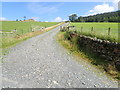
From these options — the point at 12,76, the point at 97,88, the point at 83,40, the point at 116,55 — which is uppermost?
the point at 83,40

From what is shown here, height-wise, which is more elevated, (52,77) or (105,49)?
(105,49)

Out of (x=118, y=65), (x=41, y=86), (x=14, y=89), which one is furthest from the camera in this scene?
(x=118, y=65)

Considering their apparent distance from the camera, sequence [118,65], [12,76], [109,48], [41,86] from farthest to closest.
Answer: [109,48], [118,65], [12,76], [41,86]

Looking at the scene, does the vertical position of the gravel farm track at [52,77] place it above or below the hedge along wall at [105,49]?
below

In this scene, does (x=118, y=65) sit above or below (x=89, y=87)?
above

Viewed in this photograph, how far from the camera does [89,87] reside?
3.63 m

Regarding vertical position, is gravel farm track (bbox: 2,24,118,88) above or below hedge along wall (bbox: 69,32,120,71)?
below

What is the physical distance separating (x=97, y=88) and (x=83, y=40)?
5.25 meters

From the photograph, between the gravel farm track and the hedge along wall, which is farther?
the hedge along wall

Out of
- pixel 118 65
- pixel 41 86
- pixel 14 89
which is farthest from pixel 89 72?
pixel 14 89

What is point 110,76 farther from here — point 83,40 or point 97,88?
point 83,40

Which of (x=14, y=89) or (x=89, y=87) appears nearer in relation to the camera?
(x=14, y=89)

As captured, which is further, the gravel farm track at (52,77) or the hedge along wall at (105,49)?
the hedge along wall at (105,49)

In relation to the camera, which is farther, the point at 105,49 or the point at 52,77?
the point at 105,49
